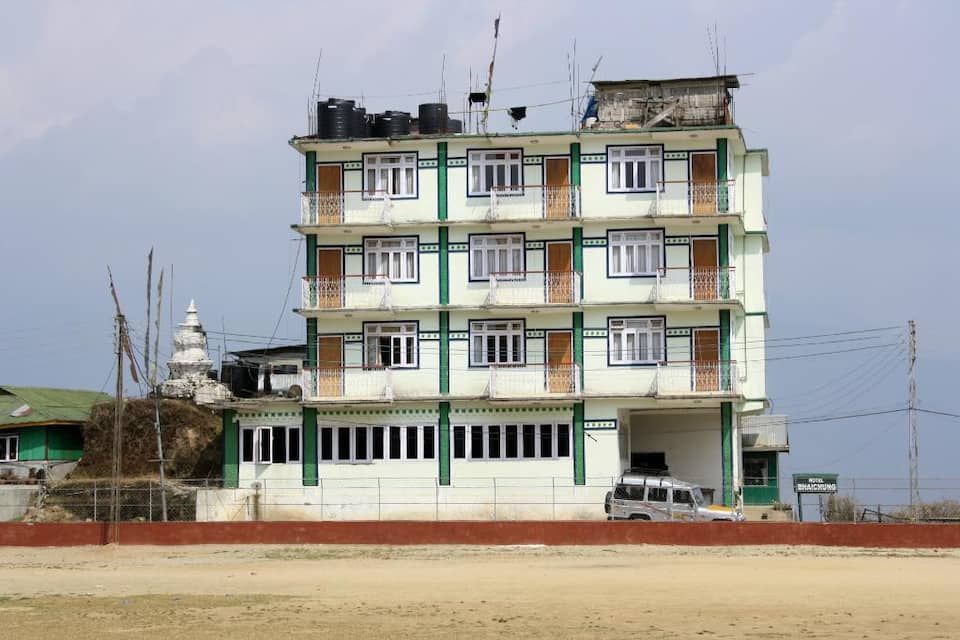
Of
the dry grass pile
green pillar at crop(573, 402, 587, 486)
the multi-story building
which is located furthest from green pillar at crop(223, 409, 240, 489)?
green pillar at crop(573, 402, 587, 486)

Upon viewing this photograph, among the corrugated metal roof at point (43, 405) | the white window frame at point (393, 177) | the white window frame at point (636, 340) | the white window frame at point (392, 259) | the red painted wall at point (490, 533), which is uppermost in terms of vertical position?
the white window frame at point (393, 177)

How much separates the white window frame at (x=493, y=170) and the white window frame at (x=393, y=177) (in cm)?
213

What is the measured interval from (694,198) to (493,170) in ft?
24.4

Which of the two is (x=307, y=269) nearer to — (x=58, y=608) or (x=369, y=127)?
(x=369, y=127)

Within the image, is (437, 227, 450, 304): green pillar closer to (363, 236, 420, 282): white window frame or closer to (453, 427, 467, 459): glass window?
(363, 236, 420, 282): white window frame

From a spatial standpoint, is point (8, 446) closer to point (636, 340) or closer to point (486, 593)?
point (636, 340)

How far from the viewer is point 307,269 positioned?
60500 mm

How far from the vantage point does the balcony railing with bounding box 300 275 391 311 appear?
59.8 meters

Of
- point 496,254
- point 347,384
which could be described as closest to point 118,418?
point 347,384

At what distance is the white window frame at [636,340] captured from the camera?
192ft

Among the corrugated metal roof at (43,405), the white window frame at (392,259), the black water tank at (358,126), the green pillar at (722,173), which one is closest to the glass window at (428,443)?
the white window frame at (392,259)

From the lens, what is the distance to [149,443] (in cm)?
6344

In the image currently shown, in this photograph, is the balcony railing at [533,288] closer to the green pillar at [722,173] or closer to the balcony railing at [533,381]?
the balcony railing at [533,381]

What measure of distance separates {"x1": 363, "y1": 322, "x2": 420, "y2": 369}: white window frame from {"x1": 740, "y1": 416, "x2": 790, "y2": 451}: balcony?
1634 centimetres
